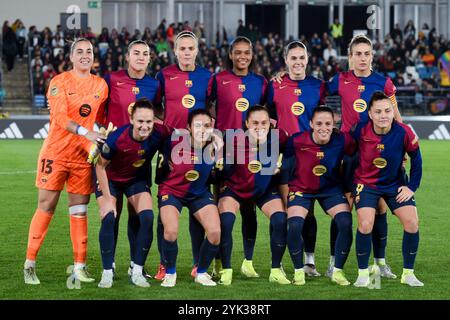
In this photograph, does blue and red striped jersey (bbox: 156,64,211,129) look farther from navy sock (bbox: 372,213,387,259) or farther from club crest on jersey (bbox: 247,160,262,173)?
navy sock (bbox: 372,213,387,259)

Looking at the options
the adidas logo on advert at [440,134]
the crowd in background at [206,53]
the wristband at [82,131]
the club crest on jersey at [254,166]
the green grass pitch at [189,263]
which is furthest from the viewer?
the crowd in background at [206,53]

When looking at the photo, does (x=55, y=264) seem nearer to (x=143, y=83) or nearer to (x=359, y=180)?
(x=143, y=83)

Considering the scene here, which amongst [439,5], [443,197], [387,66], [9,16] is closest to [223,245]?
[443,197]

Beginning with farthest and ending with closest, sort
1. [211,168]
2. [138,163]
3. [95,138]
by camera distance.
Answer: [211,168], [138,163], [95,138]

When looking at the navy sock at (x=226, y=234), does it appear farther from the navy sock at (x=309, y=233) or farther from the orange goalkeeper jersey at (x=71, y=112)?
the orange goalkeeper jersey at (x=71, y=112)

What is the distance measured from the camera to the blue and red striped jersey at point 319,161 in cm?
835

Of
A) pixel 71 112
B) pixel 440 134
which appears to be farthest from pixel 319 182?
pixel 440 134

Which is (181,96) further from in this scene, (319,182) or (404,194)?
(404,194)

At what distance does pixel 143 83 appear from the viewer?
28.2 feet

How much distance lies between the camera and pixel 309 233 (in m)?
8.89

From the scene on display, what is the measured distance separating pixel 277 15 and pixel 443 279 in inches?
1122

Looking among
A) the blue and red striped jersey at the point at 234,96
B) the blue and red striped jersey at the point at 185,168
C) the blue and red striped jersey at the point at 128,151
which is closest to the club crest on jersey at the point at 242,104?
the blue and red striped jersey at the point at 234,96

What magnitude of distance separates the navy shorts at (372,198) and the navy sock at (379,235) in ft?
1.25

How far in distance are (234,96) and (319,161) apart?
985 mm
